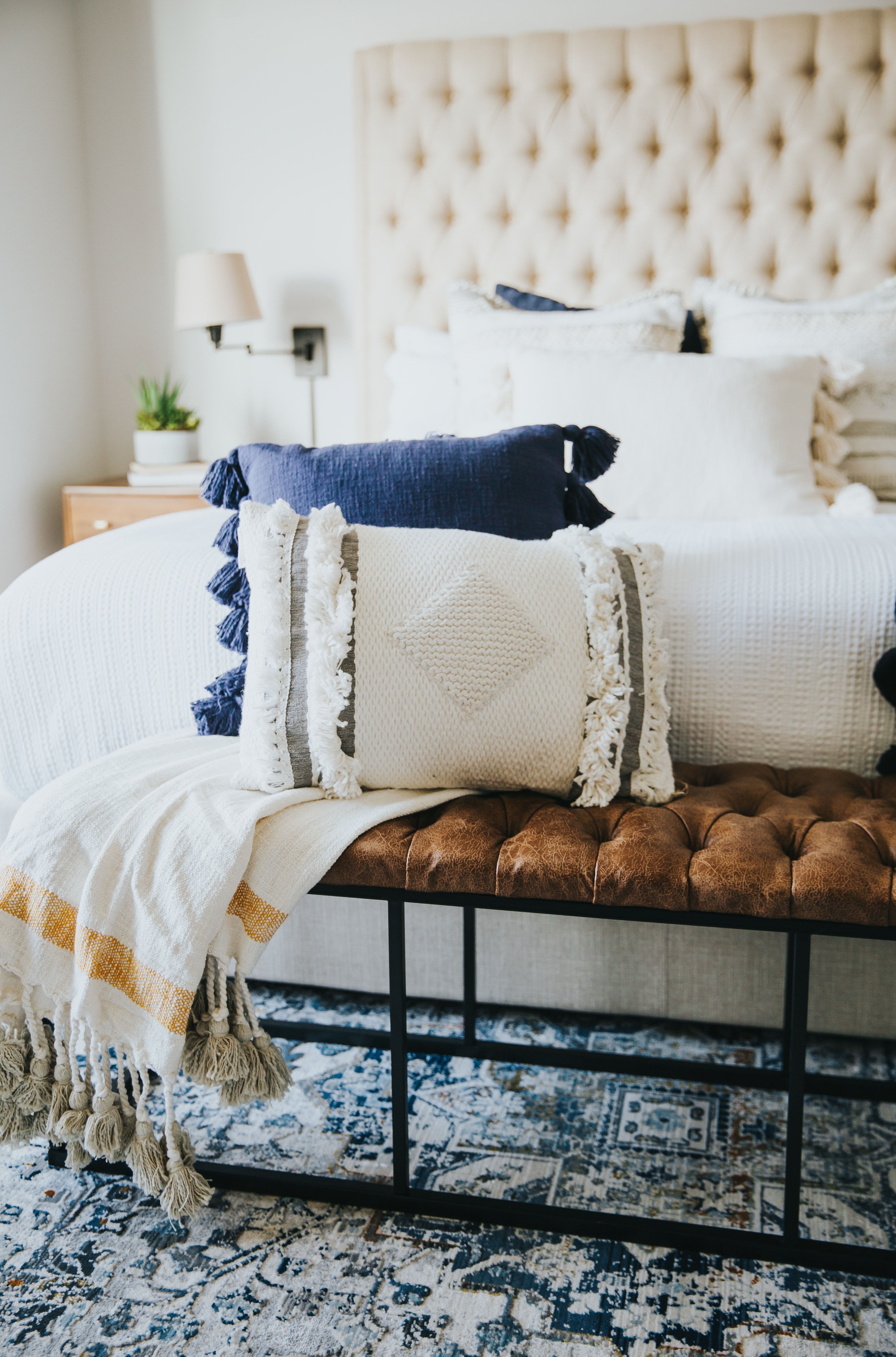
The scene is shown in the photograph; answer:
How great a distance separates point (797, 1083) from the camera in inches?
43.3

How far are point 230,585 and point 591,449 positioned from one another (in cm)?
54

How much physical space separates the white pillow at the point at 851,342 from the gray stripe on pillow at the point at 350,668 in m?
1.27

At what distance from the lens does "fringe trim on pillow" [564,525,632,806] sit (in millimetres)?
1247

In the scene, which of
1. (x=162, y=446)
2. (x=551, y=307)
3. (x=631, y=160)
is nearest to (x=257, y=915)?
(x=551, y=307)

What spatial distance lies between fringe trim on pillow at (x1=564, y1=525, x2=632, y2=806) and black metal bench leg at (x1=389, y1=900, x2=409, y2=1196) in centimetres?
25

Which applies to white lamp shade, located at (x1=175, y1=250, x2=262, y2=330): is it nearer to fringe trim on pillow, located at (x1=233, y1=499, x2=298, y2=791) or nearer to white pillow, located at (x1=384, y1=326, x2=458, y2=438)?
white pillow, located at (x1=384, y1=326, x2=458, y2=438)

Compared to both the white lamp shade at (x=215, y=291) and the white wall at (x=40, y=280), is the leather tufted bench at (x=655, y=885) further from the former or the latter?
the white wall at (x=40, y=280)

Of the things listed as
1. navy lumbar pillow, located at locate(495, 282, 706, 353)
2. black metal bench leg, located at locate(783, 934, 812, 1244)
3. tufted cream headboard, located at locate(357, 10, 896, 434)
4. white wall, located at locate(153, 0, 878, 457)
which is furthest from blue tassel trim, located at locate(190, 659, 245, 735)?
white wall, located at locate(153, 0, 878, 457)

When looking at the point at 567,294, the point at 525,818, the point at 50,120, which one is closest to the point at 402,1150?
the point at 525,818

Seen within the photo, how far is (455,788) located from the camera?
128 cm

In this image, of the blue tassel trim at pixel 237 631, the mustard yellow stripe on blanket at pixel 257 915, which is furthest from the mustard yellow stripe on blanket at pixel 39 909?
the blue tassel trim at pixel 237 631

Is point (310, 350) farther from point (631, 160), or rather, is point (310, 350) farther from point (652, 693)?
point (652, 693)

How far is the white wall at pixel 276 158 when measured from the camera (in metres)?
3.10

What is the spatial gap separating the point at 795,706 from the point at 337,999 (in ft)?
2.72
